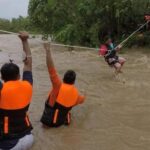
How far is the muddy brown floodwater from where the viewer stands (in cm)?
635

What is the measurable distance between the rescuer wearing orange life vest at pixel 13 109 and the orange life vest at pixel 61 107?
1890 millimetres

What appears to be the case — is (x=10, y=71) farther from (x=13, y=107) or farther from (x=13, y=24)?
(x=13, y=24)

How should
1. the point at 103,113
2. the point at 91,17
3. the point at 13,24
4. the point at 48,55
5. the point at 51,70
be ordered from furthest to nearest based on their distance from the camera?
the point at 13,24
the point at 91,17
the point at 103,113
the point at 51,70
the point at 48,55

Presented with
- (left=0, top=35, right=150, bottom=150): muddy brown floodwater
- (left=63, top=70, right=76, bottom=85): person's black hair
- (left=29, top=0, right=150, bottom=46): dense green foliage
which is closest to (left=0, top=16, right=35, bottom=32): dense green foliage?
(left=29, top=0, right=150, bottom=46): dense green foliage

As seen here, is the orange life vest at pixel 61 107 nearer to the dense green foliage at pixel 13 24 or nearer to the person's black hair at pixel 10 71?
the person's black hair at pixel 10 71

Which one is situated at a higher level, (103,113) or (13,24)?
(13,24)

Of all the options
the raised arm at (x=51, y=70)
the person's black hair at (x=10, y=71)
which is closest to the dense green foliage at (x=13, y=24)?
the raised arm at (x=51, y=70)

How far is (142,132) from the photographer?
6.71 meters

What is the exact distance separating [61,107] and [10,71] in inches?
84.6

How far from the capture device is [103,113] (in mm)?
7809

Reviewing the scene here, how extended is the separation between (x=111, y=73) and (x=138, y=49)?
19.3 feet

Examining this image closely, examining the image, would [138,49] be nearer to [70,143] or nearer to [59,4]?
[59,4]

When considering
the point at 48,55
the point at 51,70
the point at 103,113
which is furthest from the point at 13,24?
the point at 48,55

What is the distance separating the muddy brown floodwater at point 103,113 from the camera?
20.8ft
